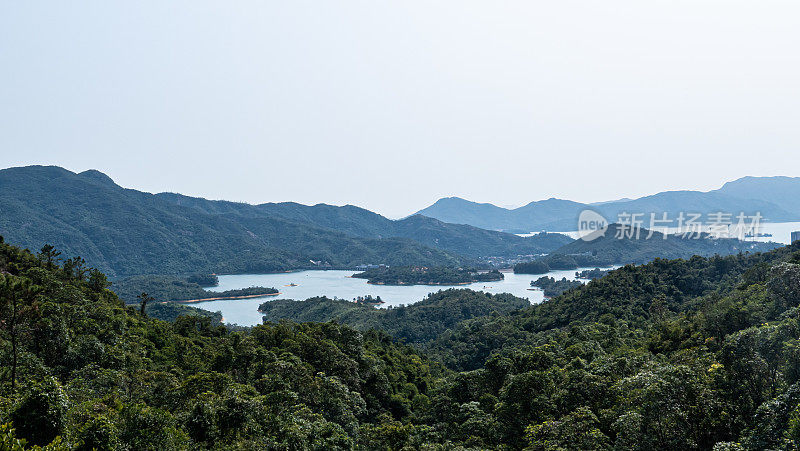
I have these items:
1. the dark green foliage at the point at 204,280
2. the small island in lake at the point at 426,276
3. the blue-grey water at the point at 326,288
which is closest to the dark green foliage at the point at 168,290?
the blue-grey water at the point at 326,288

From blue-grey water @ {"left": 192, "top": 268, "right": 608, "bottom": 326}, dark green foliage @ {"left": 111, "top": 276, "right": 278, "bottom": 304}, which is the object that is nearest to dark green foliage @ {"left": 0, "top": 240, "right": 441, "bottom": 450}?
blue-grey water @ {"left": 192, "top": 268, "right": 608, "bottom": 326}

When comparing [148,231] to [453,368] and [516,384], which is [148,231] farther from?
[516,384]

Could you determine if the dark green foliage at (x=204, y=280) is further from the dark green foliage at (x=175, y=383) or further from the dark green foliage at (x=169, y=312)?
the dark green foliage at (x=175, y=383)

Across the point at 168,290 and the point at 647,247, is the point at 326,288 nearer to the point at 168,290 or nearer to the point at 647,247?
the point at 168,290

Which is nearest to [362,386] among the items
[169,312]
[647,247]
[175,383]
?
[175,383]

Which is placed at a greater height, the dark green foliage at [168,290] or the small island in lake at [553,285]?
the small island in lake at [553,285]

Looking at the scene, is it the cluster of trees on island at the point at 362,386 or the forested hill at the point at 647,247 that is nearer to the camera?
the cluster of trees on island at the point at 362,386

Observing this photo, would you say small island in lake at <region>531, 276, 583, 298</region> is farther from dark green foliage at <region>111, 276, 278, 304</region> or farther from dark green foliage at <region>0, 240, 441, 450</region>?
dark green foliage at <region>0, 240, 441, 450</region>

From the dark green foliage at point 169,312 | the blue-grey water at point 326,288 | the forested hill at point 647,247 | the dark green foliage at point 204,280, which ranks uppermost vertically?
the forested hill at point 647,247
